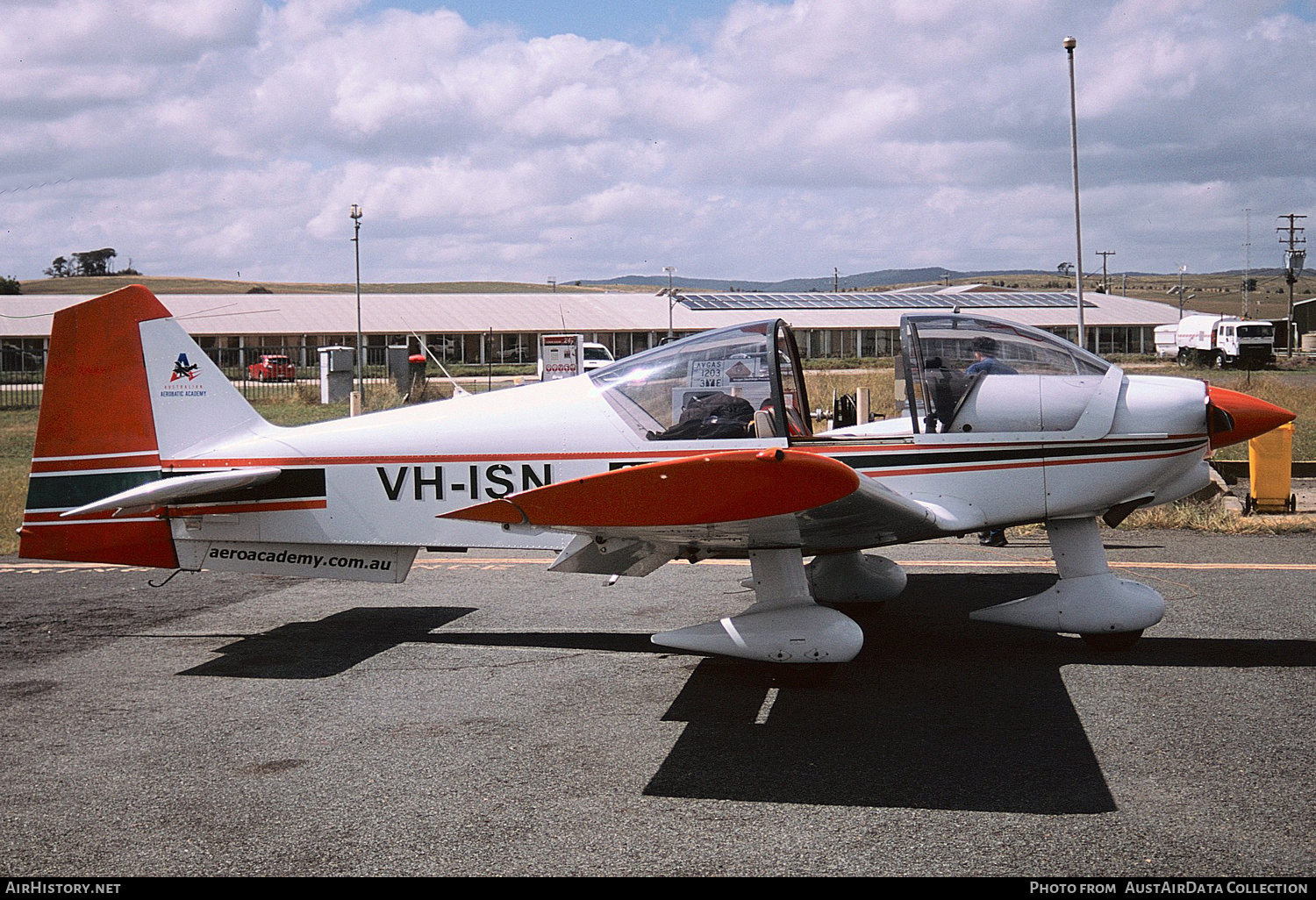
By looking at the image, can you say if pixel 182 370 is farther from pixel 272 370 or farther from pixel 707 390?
pixel 272 370

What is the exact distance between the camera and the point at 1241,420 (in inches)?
251

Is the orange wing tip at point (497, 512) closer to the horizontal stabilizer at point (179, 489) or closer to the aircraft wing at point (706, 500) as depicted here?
the aircraft wing at point (706, 500)

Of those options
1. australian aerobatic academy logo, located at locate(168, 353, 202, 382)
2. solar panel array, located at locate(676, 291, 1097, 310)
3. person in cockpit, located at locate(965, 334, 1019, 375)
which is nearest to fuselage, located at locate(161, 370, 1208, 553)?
person in cockpit, located at locate(965, 334, 1019, 375)

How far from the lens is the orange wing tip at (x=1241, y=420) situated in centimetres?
627

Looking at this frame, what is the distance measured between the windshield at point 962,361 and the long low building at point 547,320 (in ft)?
166

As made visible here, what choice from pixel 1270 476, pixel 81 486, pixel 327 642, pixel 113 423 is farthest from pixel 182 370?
pixel 1270 476

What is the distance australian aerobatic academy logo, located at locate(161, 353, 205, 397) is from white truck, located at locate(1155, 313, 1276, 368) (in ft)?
162

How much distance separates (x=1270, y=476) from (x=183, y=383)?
1030 cm

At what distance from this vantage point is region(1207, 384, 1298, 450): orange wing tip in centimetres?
→ 627

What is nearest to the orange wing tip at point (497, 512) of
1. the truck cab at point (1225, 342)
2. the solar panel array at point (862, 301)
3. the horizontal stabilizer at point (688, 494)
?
the horizontal stabilizer at point (688, 494)

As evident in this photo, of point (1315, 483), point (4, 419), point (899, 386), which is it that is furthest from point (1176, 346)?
point (899, 386)

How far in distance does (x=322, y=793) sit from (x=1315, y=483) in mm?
12761

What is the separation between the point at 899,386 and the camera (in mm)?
6789
